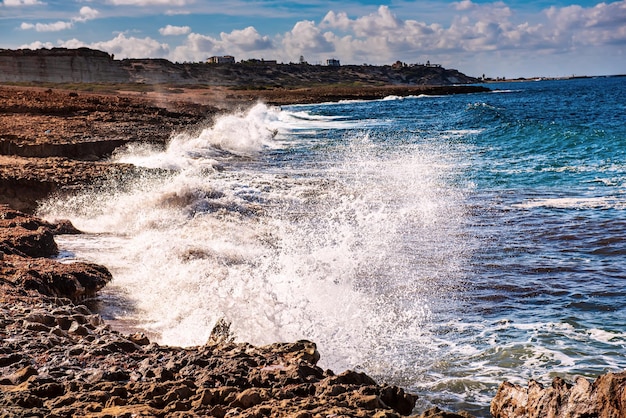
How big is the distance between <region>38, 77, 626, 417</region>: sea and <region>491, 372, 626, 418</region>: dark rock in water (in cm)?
48

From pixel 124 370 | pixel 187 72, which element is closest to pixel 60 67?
pixel 187 72

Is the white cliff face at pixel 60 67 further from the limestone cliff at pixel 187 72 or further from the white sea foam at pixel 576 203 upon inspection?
the white sea foam at pixel 576 203

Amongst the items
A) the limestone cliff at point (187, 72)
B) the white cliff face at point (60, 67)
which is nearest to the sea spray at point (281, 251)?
the white cliff face at point (60, 67)

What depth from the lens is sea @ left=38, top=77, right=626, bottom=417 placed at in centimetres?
659

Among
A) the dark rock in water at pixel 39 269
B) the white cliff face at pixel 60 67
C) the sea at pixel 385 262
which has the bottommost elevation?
the sea at pixel 385 262

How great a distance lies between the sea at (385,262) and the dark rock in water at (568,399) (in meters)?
0.48

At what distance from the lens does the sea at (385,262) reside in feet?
21.6

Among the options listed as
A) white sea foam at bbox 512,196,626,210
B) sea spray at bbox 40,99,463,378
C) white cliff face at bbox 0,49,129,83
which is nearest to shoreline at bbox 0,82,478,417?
sea spray at bbox 40,99,463,378

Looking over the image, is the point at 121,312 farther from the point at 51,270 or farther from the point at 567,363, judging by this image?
the point at 567,363

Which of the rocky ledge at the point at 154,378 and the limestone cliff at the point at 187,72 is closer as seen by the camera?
the rocky ledge at the point at 154,378

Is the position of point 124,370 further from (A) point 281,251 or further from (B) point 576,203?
(B) point 576,203

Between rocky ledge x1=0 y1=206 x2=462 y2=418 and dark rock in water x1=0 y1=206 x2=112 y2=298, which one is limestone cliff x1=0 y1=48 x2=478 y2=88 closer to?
dark rock in water x1=0 y1=206 x2=112 y2=298

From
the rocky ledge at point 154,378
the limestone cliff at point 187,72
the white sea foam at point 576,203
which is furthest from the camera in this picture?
the limestone cliff at point 187,72

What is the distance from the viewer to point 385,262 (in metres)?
9.96
